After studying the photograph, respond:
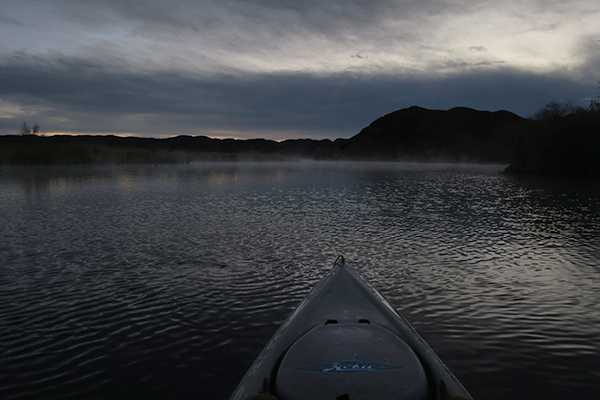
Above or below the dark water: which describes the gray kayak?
above

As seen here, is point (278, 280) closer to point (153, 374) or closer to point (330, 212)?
point (153, 374)

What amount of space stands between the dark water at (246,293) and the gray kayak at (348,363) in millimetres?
1203

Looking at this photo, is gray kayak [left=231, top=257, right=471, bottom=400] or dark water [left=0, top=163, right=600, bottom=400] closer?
gray kayak [left=231, top=257, right=471, bottom=400]

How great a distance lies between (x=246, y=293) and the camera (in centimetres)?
812

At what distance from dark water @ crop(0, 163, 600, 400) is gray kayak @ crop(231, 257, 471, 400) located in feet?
3.95

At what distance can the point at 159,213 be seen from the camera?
18.6 metres

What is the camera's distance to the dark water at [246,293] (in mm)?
5191

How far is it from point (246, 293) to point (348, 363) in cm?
467

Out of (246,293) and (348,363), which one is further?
(246,293)

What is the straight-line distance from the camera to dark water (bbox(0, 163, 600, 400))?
519 centimetres

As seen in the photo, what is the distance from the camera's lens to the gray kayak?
11.2 ft

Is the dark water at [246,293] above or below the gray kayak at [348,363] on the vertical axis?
below

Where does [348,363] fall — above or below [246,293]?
above

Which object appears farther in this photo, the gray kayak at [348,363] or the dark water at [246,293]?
the dark water at [246,293]
